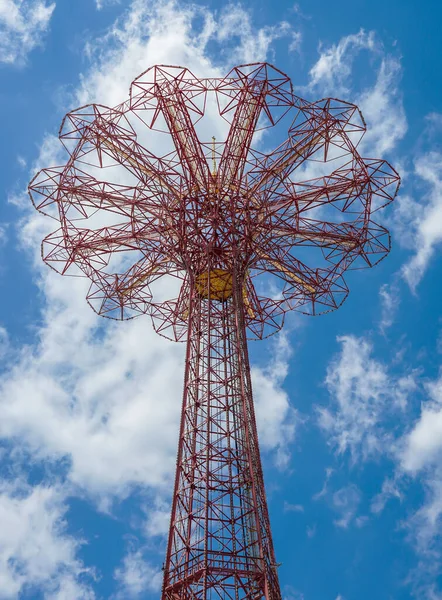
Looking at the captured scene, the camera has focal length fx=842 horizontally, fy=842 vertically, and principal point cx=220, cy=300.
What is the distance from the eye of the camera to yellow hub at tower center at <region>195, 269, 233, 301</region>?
45.0 m

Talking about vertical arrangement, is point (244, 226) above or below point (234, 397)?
above

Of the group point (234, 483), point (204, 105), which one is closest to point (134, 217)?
point (204, 105)

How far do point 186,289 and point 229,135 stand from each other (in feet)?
34.4

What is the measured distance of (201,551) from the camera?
3619 cm

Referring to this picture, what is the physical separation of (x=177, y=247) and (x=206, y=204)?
9.23 ft

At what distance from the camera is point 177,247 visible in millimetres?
44188

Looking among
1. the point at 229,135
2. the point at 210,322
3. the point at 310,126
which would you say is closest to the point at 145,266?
the point at 210,322

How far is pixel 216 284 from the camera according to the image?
45.5m

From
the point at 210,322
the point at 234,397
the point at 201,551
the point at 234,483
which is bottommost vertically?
the point at 201,551

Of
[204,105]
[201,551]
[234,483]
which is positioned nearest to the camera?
[201,551]

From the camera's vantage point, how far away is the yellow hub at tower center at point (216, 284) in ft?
148

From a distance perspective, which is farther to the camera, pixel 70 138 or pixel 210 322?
pixel 210 322

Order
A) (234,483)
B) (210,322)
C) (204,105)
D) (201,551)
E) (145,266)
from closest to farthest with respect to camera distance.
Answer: (201,551)
(234,483)
(204,105)
(210,322)
(145,266)

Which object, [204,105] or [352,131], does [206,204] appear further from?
[352,131]
